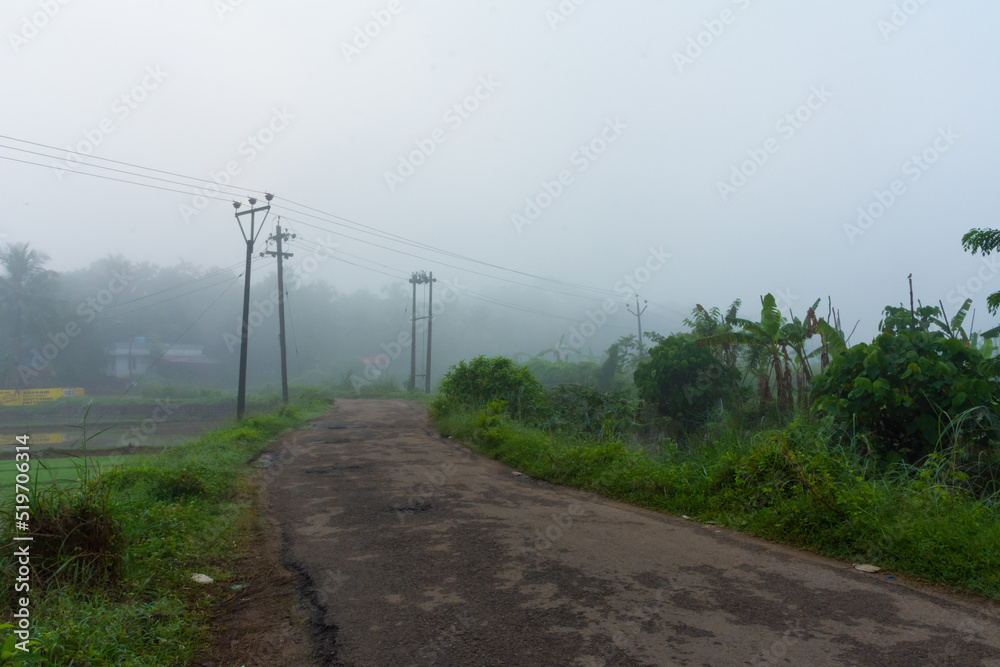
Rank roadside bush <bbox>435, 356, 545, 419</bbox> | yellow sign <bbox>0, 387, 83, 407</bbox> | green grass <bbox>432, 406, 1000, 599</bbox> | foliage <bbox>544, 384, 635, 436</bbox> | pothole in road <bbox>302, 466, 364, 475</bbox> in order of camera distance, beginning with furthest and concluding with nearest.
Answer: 1. yellow sign <bbox>0, 387, 83, 407</bbox>
2. roadside bush <bbox>435, 356, 545, 419</bbox>
3. foliage <bbox>544, 384, 635, 436</bbox>
4. pothole in road <bbox>302, 466, 364, 475</bbox>
5. green grass <bbox>432, 406, 1000, 599</bbox>

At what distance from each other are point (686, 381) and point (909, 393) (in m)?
8.78

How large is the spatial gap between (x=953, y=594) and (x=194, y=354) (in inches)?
2611

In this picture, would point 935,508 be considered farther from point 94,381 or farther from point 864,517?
point 94,381

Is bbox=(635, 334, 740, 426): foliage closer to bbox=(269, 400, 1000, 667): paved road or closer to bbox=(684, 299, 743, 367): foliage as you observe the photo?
bbox=(684, 299, 743, 367): foliage

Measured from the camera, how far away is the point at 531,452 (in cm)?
956

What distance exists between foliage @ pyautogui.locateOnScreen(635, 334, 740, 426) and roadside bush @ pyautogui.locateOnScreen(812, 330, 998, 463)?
25.7ft

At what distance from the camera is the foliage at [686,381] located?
15.3m

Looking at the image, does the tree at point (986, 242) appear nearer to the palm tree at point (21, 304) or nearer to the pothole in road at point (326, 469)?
the pothole in road at point (326, 469)

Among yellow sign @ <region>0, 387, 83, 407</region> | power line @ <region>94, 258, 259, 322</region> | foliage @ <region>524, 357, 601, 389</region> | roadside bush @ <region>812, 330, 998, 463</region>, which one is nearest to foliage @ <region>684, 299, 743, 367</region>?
roadside bush @ <region>812, 330, 998, 463</region>

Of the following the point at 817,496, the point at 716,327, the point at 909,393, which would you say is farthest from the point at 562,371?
the point at 817,496

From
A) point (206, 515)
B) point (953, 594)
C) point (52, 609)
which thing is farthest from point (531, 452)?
point (52, 609)

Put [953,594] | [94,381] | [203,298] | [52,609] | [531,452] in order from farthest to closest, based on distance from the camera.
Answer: [203,298]
[94,381]
[531,452]
[953,594]
[52,609]

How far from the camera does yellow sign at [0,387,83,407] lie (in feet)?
121

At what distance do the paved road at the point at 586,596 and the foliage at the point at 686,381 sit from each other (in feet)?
30.6
